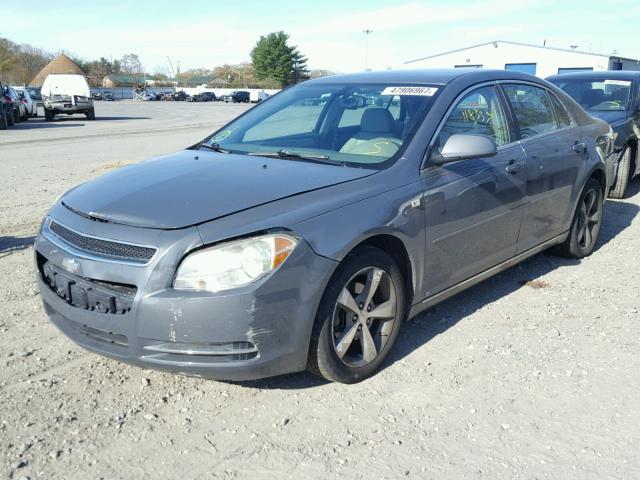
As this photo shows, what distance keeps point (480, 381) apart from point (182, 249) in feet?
5.98

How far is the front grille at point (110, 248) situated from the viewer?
287 centimetres

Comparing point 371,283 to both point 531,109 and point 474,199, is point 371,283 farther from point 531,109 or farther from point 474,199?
point 531,109

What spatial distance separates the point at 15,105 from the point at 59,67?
85.0 metres

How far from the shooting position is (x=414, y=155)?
3678 mm

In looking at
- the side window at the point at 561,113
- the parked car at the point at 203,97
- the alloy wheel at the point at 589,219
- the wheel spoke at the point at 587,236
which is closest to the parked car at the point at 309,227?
the side window at the point at 561,113

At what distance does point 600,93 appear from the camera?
8922 millimetres

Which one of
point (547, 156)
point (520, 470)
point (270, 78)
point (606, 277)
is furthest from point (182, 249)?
point (270, 78)

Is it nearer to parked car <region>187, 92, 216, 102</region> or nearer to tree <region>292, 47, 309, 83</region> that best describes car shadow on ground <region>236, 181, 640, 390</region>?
parked car <region>187, 92, 216, 102</region>

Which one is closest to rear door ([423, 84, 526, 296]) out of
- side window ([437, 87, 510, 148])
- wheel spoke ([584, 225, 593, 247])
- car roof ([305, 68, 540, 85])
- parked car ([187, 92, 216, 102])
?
side window ([437, 87, 510, 148])

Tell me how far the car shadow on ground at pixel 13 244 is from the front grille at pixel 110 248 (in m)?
2.92

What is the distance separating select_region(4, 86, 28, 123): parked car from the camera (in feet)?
79.1

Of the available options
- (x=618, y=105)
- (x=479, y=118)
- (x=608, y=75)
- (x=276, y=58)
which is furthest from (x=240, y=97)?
(x=479, y=118)

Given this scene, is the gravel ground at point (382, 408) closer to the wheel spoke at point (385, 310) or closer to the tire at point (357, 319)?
the tire at point (357, 319)

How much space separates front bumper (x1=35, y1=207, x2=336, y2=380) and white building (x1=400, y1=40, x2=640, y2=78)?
4376cm
